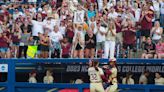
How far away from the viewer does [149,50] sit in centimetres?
1473

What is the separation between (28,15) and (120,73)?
15.5 ft

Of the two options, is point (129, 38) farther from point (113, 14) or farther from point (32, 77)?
point (32, 77)

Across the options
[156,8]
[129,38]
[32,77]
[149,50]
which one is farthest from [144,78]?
[32,77]

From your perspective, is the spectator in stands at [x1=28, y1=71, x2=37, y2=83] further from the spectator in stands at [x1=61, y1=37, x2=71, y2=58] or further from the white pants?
the white pants

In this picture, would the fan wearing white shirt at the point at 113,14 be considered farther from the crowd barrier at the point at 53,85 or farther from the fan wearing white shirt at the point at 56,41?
the crowd barrier at the point at 53,85

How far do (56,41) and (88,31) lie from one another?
4.04ft

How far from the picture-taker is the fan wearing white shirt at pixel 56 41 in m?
15.9

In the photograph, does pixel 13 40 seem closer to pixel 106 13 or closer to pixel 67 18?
pixel 67 18

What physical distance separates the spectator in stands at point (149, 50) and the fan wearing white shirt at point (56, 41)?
9.70 feet

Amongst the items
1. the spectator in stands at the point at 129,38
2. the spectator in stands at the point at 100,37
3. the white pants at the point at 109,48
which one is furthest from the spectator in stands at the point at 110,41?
the spectator in stands at the point at 129,38

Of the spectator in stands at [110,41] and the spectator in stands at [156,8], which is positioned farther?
the spectator in stands at [156,8]

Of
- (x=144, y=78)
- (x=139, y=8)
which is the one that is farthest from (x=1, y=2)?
(x=144, y=78)

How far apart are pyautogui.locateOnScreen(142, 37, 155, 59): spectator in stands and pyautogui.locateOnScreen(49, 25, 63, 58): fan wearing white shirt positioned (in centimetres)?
296

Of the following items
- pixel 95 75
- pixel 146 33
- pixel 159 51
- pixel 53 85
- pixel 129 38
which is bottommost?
pixel 53 85
